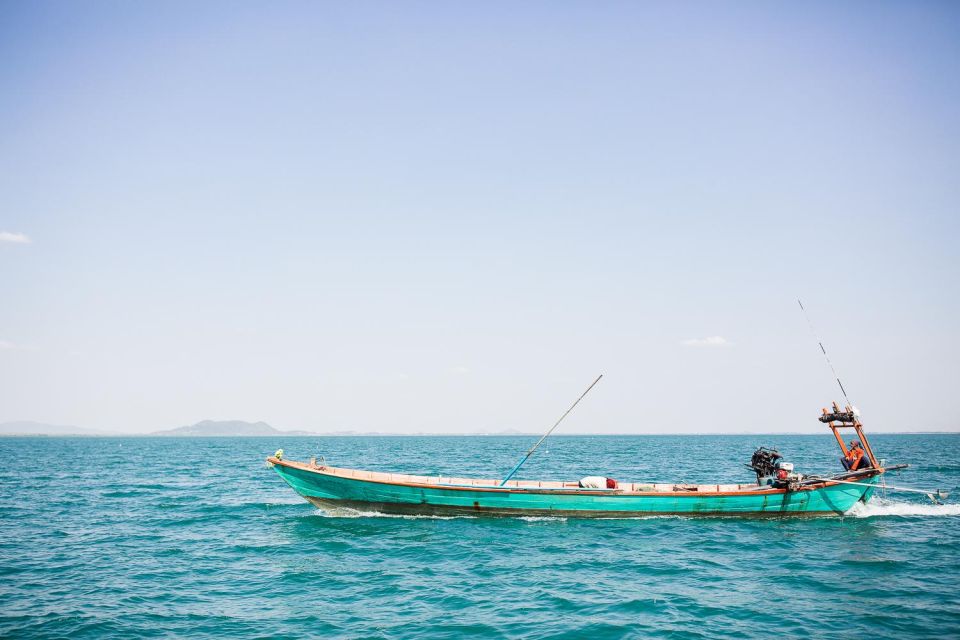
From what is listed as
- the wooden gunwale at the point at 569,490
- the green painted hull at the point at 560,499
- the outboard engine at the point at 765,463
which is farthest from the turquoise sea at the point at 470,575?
the outboard engine at the point at 765,463

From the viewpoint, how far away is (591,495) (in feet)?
74.2

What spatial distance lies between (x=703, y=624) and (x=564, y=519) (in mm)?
10613

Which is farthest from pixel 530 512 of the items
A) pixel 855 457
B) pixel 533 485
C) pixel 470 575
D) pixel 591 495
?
pixel 855 457

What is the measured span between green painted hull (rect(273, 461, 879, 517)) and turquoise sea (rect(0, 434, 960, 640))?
24.3 inches

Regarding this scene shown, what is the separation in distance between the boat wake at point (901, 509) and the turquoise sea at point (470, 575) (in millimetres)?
126

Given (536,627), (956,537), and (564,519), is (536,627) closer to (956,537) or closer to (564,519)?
(564,519)

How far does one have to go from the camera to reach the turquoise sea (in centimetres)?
1288

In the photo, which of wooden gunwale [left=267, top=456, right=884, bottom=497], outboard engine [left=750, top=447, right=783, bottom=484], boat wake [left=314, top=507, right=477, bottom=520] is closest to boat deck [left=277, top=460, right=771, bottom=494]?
wooden gunwale [left=267, top=456, right=884, bottom=497]

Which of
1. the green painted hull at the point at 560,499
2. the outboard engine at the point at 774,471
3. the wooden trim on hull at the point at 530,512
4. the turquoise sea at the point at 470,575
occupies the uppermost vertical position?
the outboard engine at the point at 774,471

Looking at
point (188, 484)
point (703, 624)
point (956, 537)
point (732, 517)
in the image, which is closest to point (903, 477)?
point (956, 537)

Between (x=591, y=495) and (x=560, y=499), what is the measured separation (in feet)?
4.22

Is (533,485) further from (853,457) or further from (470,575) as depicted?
(853,457)

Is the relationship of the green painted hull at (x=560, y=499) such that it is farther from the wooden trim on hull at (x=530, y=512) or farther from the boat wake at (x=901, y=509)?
the boat wake at (x=901, y=509)

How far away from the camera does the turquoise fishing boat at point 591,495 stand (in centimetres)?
2267
